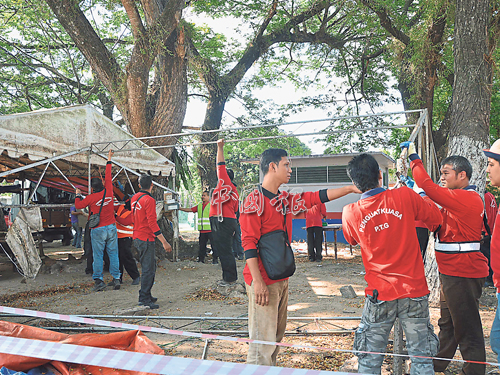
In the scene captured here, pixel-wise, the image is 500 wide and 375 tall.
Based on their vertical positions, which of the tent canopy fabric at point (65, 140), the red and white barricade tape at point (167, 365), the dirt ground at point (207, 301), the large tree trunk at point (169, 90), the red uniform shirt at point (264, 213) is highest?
the large tree trunk at point (169, 90)

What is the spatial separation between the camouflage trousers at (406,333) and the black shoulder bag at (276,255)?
0.56 meters

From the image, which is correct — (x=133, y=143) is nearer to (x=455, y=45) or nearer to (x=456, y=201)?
(x=455, y=45)

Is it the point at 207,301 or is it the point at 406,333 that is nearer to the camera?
the point at 406,333

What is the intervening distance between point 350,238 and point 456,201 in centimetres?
79

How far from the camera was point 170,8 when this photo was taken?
9188 mm

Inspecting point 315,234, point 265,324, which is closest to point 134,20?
point 315,234

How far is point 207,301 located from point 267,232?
3802 millimetres

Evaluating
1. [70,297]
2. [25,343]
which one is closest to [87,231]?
[70,297]

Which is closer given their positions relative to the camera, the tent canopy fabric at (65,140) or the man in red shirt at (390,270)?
the man in red shirt at (390,270)

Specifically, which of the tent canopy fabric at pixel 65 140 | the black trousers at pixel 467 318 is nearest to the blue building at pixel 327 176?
the tent canopy fabric at pixel 65 140

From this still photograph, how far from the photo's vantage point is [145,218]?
5.70 metres

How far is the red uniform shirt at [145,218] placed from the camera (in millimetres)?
5609

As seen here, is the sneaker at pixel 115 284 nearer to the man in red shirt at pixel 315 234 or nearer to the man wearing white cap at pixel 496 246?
the man in red shirt at pixel 315 234

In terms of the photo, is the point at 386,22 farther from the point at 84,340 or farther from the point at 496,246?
the point at 84,340
